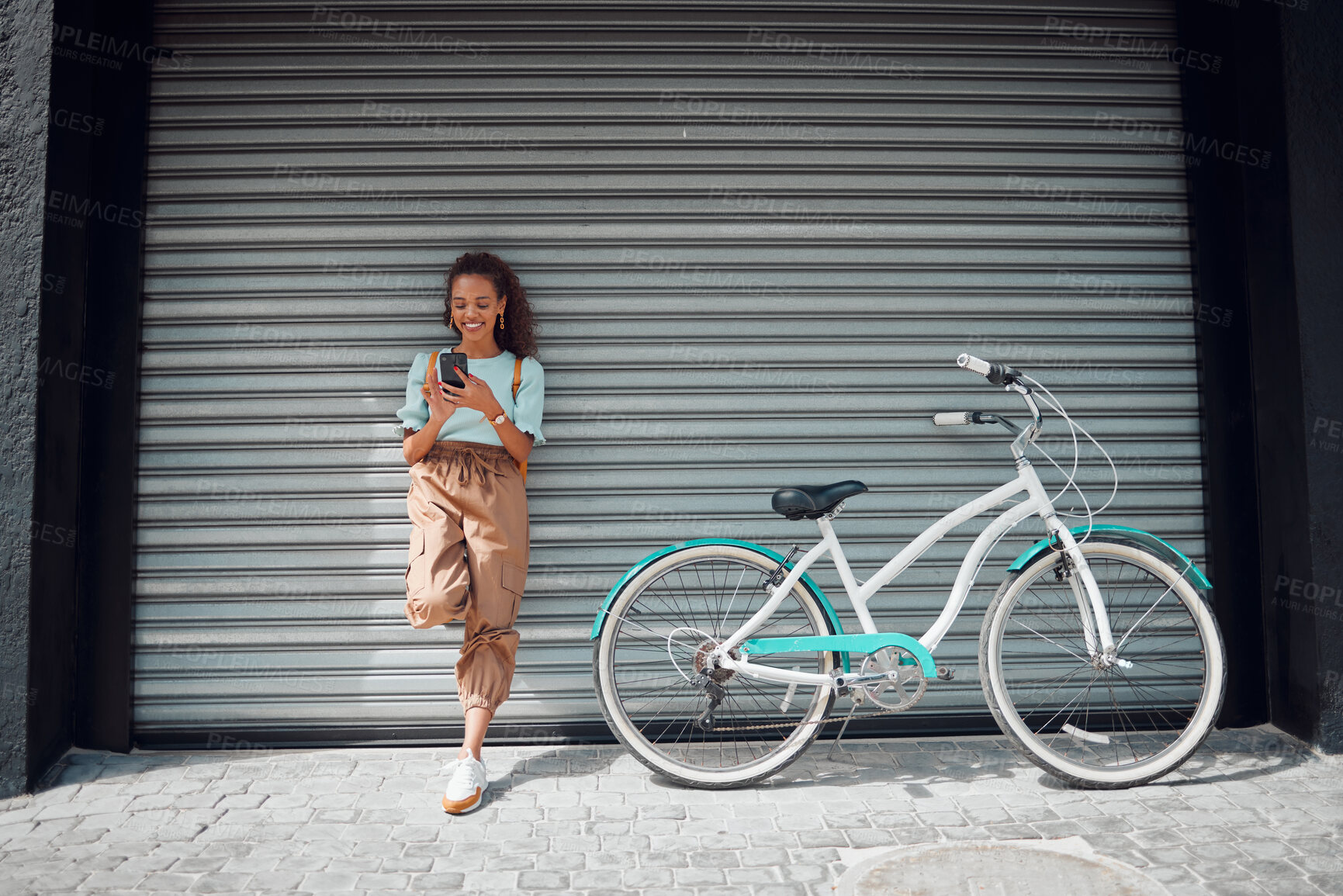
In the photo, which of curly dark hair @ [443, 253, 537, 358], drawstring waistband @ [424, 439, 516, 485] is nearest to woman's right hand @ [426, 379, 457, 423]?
drawstring waistband @ [424, 439, 516, 485]

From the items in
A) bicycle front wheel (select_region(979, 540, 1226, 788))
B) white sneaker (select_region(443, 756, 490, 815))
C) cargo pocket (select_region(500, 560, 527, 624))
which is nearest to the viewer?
white sneaker (select_region(443, 756, 490, 815))

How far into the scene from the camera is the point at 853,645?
372 centimetres

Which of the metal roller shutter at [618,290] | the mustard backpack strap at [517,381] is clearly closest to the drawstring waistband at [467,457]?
the mustard backpack strap at [517,381]

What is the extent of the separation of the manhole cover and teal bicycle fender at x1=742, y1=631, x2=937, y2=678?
785 mm

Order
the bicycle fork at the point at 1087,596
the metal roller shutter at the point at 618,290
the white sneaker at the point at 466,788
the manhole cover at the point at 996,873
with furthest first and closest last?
the metal roller shutter at the point at 618,290 < the bicycle fork at the point at 1087,596 < the white sneaker at the point at 466,788 < the manhole cover at the point at 996,873

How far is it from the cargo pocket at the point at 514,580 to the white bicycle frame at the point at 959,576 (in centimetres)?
99

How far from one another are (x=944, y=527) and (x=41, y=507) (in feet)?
13.7

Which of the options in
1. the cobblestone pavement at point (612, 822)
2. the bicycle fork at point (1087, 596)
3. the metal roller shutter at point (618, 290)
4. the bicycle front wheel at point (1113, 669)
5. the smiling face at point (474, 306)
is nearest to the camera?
the cobblestone pavement at point (612, 822)

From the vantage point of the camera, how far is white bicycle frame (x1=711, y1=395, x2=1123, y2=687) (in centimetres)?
372

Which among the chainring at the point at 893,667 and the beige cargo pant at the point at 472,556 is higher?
the beige cargo pant at the point at 472,556

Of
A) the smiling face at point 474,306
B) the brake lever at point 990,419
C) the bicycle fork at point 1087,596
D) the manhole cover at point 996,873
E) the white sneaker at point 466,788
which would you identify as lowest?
the manhole cover at point 996,873

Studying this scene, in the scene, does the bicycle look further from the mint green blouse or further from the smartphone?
the smartphone

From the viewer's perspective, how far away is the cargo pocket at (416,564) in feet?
12.6

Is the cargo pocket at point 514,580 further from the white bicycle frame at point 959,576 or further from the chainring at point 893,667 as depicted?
the chainring at point 893,667
